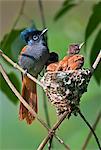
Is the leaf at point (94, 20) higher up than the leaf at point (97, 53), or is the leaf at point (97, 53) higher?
the leaf at point (94, 20)

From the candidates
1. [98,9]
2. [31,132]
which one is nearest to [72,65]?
[98,9]

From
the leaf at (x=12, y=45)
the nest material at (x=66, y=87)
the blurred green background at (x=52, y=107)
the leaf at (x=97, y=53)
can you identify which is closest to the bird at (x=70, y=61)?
the nest material at (x=66, y=87)

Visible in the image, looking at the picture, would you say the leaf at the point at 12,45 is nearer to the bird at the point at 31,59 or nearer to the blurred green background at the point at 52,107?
the bird at the point at 31,59

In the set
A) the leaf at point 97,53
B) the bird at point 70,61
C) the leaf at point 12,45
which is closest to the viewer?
the bird at point 70,61

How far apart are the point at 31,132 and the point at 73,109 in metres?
1.59

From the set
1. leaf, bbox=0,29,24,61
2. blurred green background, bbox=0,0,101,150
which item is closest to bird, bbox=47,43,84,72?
leaf, bbox=0,29,24,61

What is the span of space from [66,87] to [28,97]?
148mm

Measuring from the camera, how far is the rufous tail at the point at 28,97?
0.92m

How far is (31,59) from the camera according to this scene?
100 cm

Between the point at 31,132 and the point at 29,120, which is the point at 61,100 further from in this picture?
the point at 31,132

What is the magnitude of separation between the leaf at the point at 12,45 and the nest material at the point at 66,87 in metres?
0.08

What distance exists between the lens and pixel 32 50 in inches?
38.4

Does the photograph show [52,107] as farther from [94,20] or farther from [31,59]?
[31,59]

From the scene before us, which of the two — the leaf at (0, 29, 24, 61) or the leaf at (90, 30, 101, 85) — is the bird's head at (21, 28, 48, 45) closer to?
the leaf at (0, 29, 24, 61)
